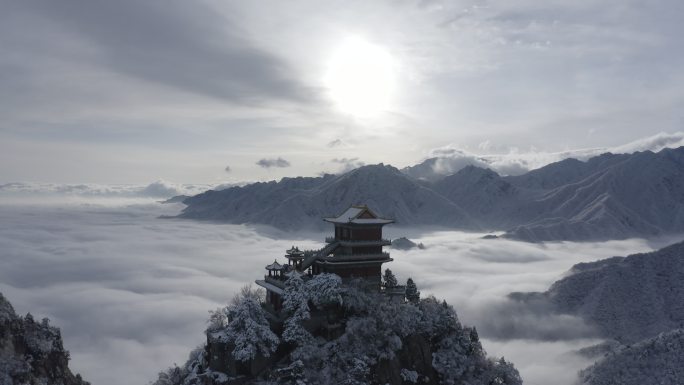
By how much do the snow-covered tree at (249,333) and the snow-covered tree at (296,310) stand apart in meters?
2.25

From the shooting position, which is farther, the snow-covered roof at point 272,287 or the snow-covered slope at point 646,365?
the snow-covered slope at point 646,365

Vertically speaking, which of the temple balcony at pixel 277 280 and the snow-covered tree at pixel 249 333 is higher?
the temple balcony at pixel 277 280

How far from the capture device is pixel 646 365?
265ft

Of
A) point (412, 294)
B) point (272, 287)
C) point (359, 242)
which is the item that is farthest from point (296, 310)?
point (412, 294)

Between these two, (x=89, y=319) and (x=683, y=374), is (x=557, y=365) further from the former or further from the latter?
(x=89, y=319)

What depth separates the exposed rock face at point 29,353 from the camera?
6694 cm

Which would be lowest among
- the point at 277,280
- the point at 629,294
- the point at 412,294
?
the point at 629,294

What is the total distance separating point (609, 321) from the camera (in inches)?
5037

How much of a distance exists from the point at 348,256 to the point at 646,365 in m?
63.3

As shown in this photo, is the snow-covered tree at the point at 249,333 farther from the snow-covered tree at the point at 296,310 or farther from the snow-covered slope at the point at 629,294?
the snow-covered slope at the point at 629,294

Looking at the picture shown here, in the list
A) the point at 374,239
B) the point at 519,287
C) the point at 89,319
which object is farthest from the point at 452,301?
the point at 89,319

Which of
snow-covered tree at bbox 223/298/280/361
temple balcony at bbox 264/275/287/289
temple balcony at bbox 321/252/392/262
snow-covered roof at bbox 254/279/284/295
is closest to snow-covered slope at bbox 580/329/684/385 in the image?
temple balcony at bbox 321/252/392/262

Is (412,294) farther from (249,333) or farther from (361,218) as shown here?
(249,333)

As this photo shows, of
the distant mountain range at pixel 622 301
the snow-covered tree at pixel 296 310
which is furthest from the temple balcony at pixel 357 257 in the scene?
the distant mountain range at pixel 622 301
